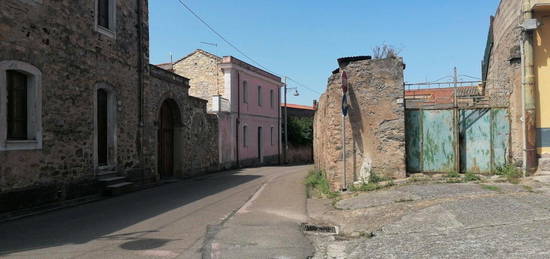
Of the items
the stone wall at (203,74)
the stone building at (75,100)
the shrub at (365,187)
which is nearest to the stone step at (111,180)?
the stone building at (75,100)

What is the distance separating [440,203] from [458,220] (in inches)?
44.2

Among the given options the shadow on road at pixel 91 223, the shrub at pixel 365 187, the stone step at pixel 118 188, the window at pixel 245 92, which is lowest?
the shadow on road at pixel 91 223

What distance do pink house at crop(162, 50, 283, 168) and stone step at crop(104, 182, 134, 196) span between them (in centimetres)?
1092

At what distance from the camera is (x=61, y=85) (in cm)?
1073

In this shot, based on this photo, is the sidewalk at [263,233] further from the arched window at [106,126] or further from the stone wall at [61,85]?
the arched window at [106,126]

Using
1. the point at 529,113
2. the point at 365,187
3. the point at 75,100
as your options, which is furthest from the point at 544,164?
the point at 75,100

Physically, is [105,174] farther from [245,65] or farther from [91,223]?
[245,65]

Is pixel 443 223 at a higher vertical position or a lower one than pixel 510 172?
lower

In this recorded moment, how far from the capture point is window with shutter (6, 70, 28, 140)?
944cm

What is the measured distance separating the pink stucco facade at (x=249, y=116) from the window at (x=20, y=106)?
14.5 meters

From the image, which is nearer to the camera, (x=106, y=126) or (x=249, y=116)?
(x=106, y=126)

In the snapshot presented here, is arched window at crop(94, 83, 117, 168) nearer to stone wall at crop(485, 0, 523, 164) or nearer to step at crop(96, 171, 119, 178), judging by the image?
step at crop(96, 171, 119, 178)

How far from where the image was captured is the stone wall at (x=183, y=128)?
16.0 meters

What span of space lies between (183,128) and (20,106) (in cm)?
920
